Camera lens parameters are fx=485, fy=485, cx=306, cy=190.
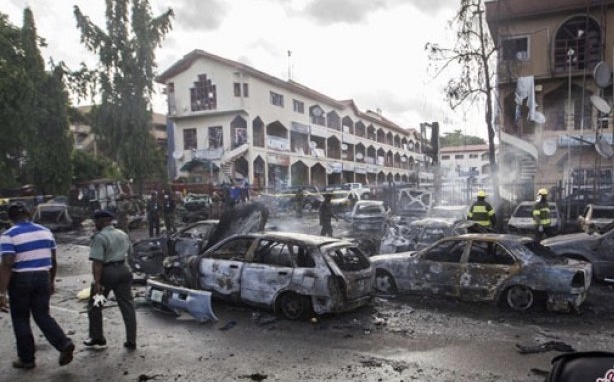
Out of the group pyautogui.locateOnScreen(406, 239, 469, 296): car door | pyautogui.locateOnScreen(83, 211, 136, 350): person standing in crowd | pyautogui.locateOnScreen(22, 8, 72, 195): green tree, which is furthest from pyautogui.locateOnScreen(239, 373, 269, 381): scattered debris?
pyautogui.locateOnScreen(22, 8, 72, 195): green tree

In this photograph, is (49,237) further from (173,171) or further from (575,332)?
(173,171)

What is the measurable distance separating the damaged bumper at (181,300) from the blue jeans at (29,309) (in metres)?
2.11

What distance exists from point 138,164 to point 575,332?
24932 mm

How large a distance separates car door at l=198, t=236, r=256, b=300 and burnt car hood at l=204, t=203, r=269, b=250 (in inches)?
41.6

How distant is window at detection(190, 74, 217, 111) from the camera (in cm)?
3488

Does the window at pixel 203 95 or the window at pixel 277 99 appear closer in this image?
the window at pixel 203 95

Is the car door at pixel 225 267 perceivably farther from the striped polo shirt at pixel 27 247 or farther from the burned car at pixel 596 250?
the burned car at pixel 596 250

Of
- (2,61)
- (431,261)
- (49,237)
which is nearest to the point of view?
(49,237)

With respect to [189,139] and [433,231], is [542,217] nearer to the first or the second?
[433,231]

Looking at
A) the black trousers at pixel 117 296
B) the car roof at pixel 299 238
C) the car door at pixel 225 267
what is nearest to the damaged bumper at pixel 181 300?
the car door at pixel 225 267

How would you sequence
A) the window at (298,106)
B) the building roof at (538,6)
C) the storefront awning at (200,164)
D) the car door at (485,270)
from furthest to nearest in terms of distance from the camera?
the window at (298,106) < the storefront awning at (200,164) < the building roof at (538,6) < the car door at (485,270)

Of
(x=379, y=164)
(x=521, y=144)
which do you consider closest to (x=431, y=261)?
(x=521, y=144)

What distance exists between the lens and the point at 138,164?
2750 centimetres

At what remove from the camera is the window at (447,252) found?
821 cm
